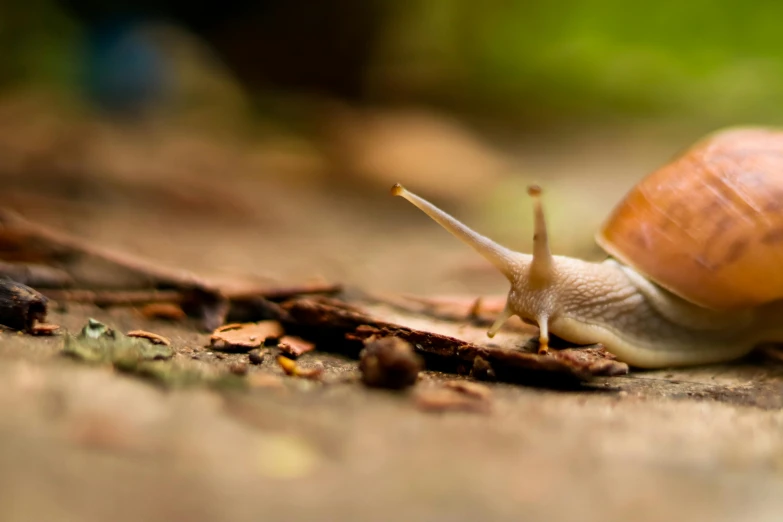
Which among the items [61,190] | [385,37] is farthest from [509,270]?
[385,37]

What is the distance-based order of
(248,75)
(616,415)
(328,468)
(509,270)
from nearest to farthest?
(328,468) < (616,415) < (509,270) < (248,75)

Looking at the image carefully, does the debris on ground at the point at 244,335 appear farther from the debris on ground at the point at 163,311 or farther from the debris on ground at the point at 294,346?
the debris on ground at the point at 163,311

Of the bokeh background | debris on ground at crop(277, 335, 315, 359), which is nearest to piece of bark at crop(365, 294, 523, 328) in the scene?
debris on ground at crop(277, 335, 315, 359)

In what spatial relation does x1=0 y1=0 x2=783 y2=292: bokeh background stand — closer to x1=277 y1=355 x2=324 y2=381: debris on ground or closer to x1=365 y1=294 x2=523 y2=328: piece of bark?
x1=365 y1=294 x2=523 y2=328: piece of bark

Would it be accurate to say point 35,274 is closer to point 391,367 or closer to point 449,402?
point 391,367

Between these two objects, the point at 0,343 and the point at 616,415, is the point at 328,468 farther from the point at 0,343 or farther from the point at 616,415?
the point at 0,343

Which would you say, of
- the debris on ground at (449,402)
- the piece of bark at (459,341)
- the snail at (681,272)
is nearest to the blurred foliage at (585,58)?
the snail at (681,272)
